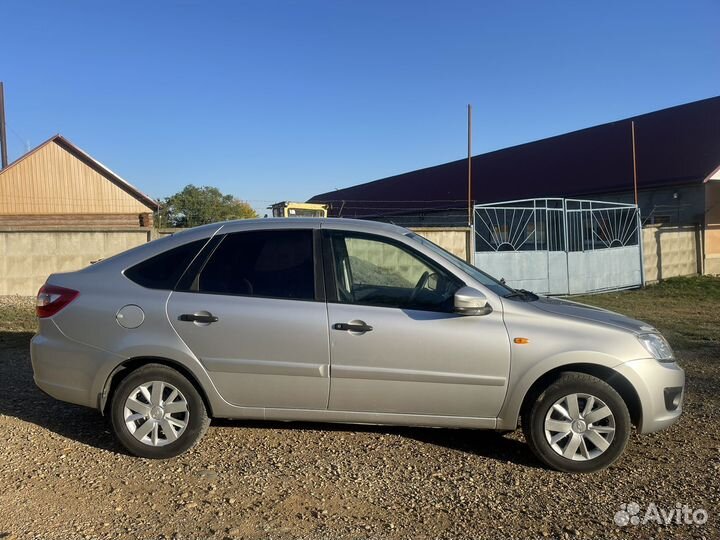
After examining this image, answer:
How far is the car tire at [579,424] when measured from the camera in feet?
12.5

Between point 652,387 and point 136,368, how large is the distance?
3613mm

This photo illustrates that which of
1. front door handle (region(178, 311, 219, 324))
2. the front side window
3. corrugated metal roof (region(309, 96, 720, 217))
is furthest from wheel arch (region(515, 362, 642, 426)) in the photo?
corrugated metal roof (region(309, 96, 720, 217))

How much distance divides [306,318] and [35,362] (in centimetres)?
212

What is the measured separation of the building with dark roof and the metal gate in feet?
10.3

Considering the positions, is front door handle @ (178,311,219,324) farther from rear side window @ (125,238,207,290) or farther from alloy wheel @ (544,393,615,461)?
alloy wheel @ (544,393,615,461)

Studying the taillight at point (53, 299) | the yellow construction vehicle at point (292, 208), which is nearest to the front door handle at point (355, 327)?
the taillight at point (53, 299)

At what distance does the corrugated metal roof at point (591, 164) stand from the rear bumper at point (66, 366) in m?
14.4

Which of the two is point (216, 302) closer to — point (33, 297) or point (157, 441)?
point (157, 441)

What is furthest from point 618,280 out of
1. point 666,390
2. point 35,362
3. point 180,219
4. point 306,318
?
point 180,219

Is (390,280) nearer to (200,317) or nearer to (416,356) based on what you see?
(416,356)

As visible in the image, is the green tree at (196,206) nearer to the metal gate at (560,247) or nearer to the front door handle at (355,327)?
the metal gate at (560,247)

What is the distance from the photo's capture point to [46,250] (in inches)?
506

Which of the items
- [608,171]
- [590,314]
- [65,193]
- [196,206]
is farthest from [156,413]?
[196,206]

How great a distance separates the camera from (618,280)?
630 inches
